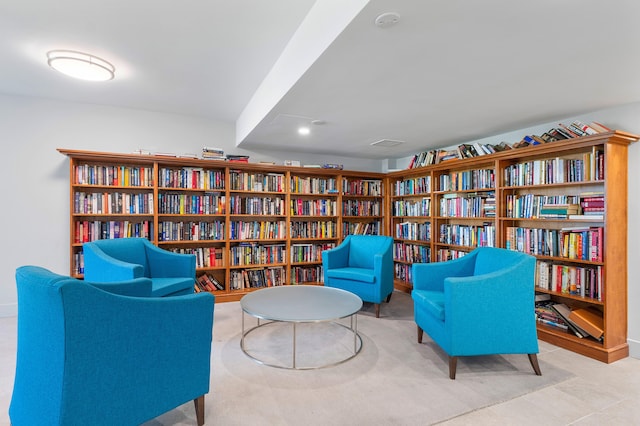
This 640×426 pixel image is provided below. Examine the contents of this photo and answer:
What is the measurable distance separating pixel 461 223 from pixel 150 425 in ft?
13.2

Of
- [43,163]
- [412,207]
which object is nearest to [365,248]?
[412,207]

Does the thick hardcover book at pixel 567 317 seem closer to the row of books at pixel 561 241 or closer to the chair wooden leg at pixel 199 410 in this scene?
the row of books at pixel 561 241

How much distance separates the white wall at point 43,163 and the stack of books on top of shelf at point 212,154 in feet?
2.41

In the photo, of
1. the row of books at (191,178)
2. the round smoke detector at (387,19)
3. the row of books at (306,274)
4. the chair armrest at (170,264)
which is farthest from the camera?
the row of books at (306,274)

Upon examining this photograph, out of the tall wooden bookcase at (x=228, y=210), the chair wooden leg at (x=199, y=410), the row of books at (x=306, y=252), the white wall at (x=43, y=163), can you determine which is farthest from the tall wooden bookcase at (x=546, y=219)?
the white wall at (x=43, y=163)

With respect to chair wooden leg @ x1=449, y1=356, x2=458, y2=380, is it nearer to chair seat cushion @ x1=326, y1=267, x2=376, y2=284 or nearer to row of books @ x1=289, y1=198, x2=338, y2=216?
chair seat cushion @ x1=326, y1=267, x2=376, y2=284

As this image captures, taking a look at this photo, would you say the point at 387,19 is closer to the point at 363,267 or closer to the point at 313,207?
the point at 363,267

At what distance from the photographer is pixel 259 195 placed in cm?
474

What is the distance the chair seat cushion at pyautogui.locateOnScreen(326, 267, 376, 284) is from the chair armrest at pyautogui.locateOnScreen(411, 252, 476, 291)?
0.69m

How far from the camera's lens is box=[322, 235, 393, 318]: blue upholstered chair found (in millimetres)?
3656

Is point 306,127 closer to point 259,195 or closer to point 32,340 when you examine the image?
point 259,195

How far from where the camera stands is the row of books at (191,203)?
4.00 meters

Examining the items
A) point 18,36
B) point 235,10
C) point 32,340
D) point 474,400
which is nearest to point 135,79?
point 18,36

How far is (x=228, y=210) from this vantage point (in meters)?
4.26
